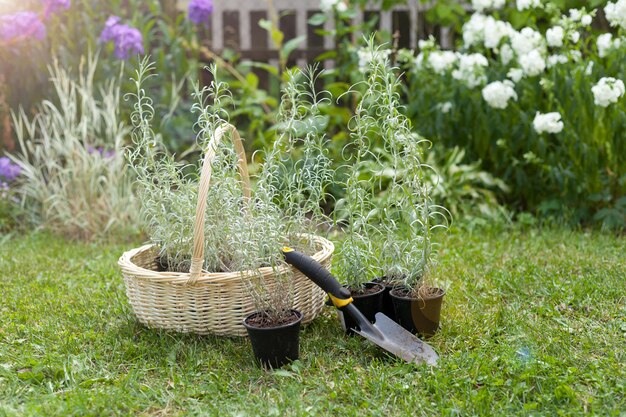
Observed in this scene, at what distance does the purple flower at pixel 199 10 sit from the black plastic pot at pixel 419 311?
11.3 ft

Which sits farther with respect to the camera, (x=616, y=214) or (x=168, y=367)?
(x=616, y=214)

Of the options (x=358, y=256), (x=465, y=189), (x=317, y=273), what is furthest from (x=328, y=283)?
(x=465, y=189)

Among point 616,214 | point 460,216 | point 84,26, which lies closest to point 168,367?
point 460,216

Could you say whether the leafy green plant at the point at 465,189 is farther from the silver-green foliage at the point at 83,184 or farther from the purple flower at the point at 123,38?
the purple flower at the point at 123,38

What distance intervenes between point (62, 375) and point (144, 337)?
0.38 meters

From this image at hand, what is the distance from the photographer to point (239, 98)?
6133mm

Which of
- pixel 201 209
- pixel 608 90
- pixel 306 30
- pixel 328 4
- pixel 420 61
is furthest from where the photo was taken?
pixel 306 30

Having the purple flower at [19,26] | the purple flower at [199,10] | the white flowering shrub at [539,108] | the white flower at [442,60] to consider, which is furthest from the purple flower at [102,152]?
the white flower at [442,60]

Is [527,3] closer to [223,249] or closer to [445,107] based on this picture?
[445,107]

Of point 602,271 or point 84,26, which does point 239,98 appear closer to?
point 84,26

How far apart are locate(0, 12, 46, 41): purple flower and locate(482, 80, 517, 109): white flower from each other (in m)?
3.09

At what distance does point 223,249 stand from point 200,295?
28 cm

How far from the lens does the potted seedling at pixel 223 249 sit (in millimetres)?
2504

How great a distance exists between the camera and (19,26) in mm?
4828
